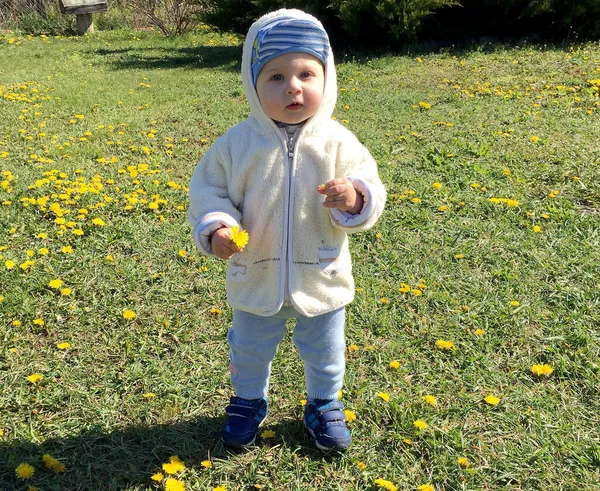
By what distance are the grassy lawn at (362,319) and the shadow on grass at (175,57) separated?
4.29 m

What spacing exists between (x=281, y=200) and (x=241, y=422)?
88cm

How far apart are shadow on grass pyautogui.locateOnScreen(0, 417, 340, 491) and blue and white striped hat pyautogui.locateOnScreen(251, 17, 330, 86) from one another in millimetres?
1405

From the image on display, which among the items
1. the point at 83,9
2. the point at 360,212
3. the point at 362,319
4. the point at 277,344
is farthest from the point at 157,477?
the point at 83,9

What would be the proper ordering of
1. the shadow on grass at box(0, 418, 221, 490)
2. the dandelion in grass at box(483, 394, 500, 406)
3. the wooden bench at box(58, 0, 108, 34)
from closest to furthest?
the shadow on grass at box(0, 418, 221, 490) < the dandelion in grass at box(483, 394, 500, 406) < the wooden bench at box(58, 0, 108, 34)

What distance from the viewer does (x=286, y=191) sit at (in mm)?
1779

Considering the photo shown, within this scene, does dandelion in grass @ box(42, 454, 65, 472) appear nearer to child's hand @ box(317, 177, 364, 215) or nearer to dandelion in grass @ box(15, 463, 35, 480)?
dandelion in grass @ box(15, 463, 35, 480)

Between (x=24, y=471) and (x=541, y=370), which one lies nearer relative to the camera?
(x=24, y=471)

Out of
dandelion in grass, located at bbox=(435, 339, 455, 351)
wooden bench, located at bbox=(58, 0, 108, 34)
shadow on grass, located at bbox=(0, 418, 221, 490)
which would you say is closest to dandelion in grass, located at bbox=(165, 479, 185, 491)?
shadow on grass, located at bbox=(0, 418, 221, 490)

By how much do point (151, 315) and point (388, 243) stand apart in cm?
154

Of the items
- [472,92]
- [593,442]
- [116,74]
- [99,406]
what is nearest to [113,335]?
[99,406]

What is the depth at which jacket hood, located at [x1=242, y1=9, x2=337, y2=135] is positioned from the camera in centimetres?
171

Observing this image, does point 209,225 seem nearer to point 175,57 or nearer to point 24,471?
point 24,471

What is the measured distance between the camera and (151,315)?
2916mm

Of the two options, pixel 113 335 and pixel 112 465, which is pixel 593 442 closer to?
pixel 112 465
